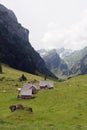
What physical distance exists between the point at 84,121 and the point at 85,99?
102ft

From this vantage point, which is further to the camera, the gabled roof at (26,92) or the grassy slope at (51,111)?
the gabled roof at (26,92)

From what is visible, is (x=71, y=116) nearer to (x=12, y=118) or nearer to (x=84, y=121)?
(x=84, y=121)

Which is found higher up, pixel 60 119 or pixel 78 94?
pixel 78 94

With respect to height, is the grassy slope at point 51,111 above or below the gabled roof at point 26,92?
below

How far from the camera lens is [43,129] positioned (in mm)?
45438

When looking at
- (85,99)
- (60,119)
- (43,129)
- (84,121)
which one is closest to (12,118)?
(60,119)

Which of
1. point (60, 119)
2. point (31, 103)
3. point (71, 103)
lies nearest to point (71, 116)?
point (60, 119)

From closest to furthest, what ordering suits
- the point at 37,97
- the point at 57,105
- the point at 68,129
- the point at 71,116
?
the point at 68,129 → the point at 71,116 → the point at 57,105 → the point at 37,97

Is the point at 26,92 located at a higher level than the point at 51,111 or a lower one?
higher

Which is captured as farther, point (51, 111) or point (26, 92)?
point (26, 92)

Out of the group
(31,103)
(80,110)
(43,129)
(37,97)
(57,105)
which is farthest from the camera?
(37,97)

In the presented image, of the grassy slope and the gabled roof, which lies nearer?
the grassy slope

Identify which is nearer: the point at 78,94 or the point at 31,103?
the point at 31,103

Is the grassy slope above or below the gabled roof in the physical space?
below
